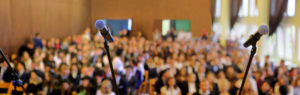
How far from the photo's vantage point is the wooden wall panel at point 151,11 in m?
3.60

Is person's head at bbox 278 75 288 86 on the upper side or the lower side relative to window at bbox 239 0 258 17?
lower

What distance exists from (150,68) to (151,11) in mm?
2215

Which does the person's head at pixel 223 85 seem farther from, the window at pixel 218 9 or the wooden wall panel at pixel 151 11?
the window at pixel 218 9

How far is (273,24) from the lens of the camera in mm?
5574

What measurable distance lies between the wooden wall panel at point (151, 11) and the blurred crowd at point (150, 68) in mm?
219

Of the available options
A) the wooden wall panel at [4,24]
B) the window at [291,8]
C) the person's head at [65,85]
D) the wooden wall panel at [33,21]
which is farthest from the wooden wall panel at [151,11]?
the wooden wall panel at [4,24]

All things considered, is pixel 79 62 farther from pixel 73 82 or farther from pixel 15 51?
pixel 15 51

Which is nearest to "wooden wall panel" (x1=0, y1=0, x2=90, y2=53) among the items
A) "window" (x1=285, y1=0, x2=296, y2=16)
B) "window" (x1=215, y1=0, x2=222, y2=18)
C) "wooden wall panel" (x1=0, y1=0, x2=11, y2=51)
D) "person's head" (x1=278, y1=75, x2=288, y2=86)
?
"wooden wall panel" (x1=0, y1=0, x2=11, y2=51)

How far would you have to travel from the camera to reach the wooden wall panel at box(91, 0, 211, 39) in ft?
11.8

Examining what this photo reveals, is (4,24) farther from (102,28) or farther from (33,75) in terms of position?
(102,28)

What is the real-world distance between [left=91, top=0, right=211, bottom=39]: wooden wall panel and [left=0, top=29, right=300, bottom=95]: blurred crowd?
219 mm

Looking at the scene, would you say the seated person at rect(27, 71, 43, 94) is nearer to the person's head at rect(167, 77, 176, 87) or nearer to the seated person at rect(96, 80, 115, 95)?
the seated person at rect(96, 80, 115, 95)

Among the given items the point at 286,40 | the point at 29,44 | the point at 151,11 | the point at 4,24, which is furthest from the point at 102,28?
the point at 29,44

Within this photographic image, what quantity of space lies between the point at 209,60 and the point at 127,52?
1604 mm
